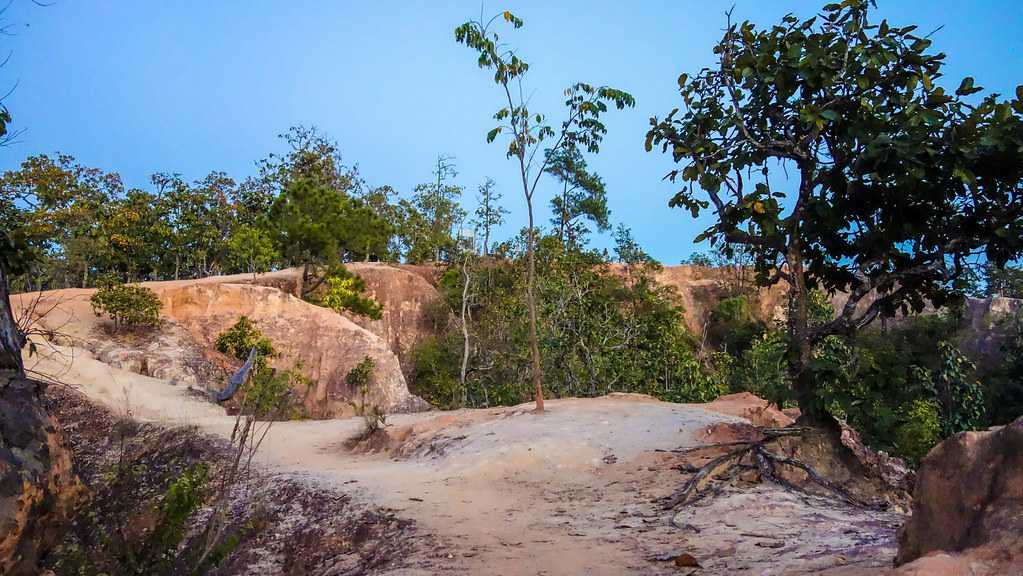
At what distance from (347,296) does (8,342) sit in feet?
70.1

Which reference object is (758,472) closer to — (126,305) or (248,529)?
(248,529)

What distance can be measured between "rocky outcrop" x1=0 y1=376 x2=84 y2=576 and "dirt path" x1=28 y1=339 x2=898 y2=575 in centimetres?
211

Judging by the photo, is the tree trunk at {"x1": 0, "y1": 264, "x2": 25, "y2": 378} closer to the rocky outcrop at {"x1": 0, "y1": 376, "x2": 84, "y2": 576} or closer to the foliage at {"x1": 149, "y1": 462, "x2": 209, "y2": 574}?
the rocky outcrop at {"x1": 0, "y1": 376, "x2": 84, "y2": 576}

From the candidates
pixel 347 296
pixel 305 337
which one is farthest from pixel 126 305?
A: pixel 347 296

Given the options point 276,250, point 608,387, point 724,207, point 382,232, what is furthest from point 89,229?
point 724,207

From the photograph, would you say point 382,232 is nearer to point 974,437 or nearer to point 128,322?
point 128,322

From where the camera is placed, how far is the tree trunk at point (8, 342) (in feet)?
11.9

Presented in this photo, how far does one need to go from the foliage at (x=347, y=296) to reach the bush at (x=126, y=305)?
25.6 feet

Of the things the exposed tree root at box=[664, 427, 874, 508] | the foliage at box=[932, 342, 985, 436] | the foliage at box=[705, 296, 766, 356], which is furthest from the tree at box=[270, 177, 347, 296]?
the exposed tree root at box=[664, 427, 874, 508]

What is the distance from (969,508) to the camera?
A: 2631mm

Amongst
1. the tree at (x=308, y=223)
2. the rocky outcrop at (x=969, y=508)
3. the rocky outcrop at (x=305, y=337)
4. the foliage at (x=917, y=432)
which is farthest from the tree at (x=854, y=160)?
the tree at (x=308, y=223)

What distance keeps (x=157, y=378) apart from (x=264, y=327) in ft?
11.9

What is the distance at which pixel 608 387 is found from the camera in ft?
54.1

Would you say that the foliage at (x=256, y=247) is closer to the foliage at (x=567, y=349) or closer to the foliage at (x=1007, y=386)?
the foliage at (x=567, y=349)
